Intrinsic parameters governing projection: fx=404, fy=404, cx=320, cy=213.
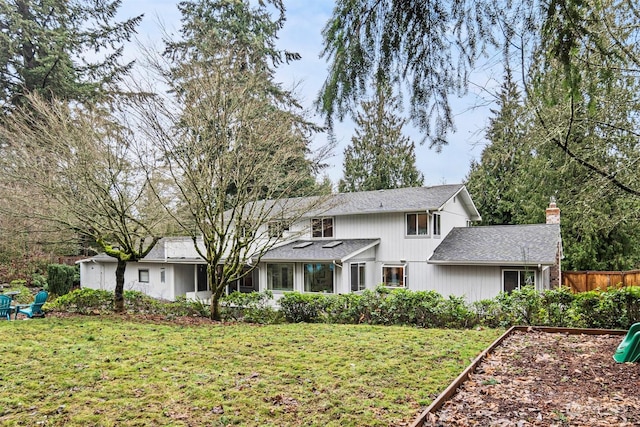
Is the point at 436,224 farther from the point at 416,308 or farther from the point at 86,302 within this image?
the point at 86,302

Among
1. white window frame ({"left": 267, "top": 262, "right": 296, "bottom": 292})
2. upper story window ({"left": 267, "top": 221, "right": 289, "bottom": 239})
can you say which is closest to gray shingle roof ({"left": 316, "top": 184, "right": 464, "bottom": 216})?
white window frame ({"left": 267, "top": 262, "right": 296, "bottom": 292})

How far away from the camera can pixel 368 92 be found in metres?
3.57

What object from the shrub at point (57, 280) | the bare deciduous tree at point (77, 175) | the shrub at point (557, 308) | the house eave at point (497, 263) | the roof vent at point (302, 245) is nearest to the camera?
the shrub at point (557, 308)

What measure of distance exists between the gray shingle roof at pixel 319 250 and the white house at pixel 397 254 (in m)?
A: 0.04

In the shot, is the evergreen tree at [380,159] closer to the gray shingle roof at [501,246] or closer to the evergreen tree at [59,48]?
the gray shingle roof at [501,246]

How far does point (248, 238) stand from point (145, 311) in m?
4.29

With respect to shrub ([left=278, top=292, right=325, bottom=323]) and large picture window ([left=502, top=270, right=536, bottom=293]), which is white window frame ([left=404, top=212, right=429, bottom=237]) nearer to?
large picture window ([left=502, top=270, right=536, bottom=293])

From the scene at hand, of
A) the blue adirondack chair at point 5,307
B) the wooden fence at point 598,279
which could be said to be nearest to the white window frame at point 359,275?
the wooden fence at point 598,279

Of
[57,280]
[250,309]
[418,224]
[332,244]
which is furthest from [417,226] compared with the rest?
[57,280]

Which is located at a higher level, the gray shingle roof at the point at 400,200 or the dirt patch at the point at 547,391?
the gray shingle roof at the point at 400,200

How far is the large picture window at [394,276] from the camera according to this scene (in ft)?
53.5

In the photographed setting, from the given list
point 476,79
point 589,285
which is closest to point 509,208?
point 589,285

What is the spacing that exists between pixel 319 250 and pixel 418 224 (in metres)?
4.11

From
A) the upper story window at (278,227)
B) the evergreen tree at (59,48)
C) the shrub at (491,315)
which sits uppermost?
the evergreen tree at (59,48)
